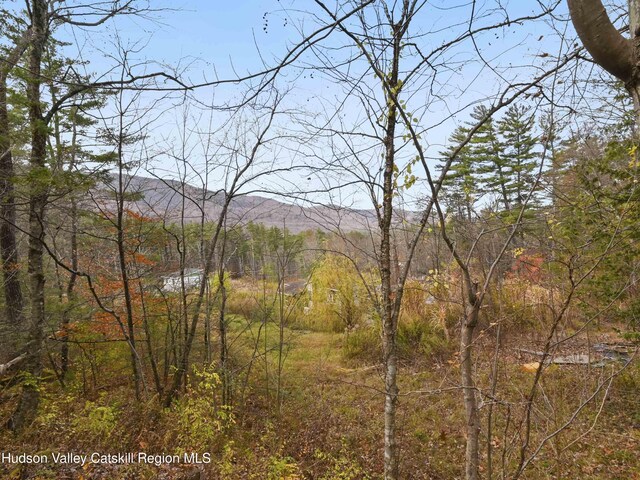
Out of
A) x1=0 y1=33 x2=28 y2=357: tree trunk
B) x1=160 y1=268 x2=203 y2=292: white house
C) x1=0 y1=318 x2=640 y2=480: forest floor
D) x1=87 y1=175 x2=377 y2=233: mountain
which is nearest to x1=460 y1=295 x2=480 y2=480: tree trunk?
x1=0 y1=318 x2=640 y2=480: forest floor

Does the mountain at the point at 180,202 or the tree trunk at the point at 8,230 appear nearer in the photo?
the tree trunk at the point at 8,230

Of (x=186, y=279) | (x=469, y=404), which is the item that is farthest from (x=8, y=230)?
(x=469, y=404)

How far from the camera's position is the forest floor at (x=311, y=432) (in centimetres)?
374

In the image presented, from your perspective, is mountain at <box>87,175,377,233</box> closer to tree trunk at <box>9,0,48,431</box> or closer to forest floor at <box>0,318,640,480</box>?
tree trunk at <box>9,0,48,431</box>

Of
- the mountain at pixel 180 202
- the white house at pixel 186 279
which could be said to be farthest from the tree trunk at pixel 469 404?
the white house at pixel 186 279

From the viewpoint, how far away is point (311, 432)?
500 centimetres

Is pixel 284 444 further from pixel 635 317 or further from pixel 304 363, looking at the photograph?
pixel 635 317

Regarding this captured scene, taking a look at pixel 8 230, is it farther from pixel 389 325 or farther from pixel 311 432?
pixel 389 325

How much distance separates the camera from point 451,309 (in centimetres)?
870

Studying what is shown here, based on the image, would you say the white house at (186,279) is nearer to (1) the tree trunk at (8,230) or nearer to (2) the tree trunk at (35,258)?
(2) the tree trunk at (35,258)

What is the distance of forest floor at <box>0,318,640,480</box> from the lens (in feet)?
12.3

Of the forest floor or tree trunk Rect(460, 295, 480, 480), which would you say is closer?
tree trunk Rect(460, 295, 480, 480)

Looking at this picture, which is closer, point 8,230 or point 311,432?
point 311,432

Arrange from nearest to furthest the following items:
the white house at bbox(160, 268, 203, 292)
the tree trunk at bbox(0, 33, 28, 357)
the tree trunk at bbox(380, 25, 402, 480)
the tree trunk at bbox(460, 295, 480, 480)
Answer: the tree trunk at bbox(460, 295, 480, 480), the tree trunk at bbox(380, 25, 402, 480), the tree trunk at bbox(0, 33, 28, 357), the white house at bbox(160, 268, 203, 292)
